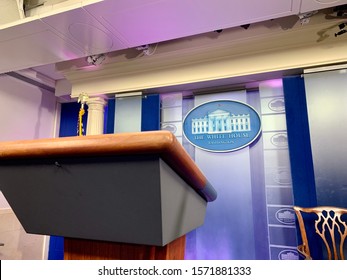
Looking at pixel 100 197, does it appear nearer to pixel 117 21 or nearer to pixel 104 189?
pixel 104 189

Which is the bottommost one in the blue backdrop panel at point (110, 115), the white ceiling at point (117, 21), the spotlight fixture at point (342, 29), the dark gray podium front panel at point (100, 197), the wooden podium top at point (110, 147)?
the dark gray podium front panel at point (100, 197)

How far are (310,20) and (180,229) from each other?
224 centimetres

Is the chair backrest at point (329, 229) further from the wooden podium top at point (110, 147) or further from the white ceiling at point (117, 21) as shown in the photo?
the wooden podium top at point (110, 147)

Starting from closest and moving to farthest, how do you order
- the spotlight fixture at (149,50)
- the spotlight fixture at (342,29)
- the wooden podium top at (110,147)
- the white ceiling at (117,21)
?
1. the wooden podium top at (110,147)
2. the white ceiling at (117,21)
3. the spotlight fixture at (342,29)
4. the spotlight fixture at (149,50)

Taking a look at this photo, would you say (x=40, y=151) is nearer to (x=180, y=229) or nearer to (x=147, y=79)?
(x=180, y=229)

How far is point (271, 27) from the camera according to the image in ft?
7.14

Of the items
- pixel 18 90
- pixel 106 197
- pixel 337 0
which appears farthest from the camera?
pixel 18 90

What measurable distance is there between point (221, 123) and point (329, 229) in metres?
1.27

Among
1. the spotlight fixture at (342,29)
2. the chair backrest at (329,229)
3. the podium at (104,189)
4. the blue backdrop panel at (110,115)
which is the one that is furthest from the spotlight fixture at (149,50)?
the podium at (104,189)

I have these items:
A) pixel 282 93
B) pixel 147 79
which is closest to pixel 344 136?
pixel 282 93

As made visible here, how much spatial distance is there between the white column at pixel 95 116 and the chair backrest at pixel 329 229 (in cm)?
217

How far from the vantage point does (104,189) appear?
499 mm

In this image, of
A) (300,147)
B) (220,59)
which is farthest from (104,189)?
(220,59)

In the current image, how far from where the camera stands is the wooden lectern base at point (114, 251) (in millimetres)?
547
